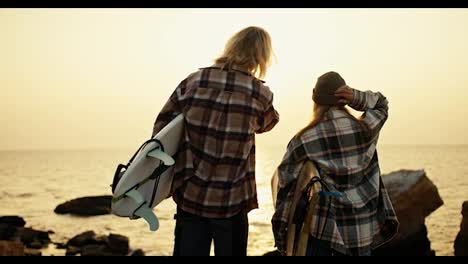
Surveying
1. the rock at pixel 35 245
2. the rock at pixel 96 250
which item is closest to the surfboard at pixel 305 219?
the rock at pixel 96 250

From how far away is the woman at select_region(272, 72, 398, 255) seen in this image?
3596 mm

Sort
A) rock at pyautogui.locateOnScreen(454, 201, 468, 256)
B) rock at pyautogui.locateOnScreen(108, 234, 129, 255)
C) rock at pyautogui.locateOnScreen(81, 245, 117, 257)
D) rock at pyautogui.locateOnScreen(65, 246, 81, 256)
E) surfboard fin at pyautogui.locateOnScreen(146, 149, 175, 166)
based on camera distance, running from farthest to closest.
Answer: rock at pyautogui.locateOnScreen(65, 246, 81, 256) → rock at pyautogui.locateOnScreen(108, 234, 129, 255) → rock at pyautogui.locateOnScreen(81, 245, 117, 257) → rock at pyautogui.locateOnScreen(454, 201, 468, 256) → surfboard fin at pyautogui.locateOnScreen(146, 149, 175, 166)

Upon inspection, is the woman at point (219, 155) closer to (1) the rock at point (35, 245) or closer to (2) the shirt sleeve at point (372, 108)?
(2) the shirt sleeve at point (372, 108)

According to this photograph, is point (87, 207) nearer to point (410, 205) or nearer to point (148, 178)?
point (410, 205)

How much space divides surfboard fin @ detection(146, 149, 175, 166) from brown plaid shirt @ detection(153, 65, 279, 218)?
0.36 ft

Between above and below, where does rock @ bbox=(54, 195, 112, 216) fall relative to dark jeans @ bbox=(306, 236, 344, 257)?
below

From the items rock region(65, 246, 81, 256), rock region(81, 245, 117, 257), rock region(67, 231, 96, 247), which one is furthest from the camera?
rock region(67, 231, 96, 247)

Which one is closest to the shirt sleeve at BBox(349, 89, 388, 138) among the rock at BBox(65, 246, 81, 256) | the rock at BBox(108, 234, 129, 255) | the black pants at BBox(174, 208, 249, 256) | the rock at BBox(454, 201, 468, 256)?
the black pants at BBox(174, 208, 249, 256)

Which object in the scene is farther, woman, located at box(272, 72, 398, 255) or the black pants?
woman, located at box(272, 72, 398, 255)

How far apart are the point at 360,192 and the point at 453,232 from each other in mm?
17117

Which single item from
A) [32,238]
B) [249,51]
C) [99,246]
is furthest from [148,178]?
[32,238]

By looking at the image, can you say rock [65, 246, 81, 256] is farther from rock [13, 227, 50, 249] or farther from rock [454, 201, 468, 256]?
rock [454, 201, 468, 256]

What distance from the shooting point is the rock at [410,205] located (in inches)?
426
